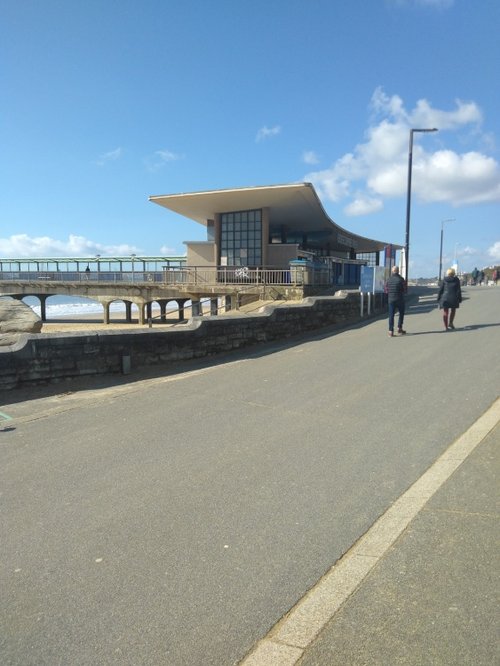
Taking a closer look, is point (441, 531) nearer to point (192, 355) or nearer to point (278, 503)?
point (278, 503)

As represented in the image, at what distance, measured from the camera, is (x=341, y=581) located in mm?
2809

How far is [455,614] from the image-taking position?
249cm

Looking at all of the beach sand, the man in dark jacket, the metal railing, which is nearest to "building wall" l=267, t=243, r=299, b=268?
the metal railing

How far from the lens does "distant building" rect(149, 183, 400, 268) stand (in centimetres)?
Result: 3319

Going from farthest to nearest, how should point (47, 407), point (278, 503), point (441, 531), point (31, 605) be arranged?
1. point (47, 407)
2. point (278, 503)
3. point (441, 531)
4. point (31, 605)

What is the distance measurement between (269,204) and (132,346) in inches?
1124

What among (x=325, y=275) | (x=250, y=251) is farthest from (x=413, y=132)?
(x=250, y=251)

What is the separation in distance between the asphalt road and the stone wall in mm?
543

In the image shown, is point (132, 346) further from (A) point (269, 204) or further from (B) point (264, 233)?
(B) point (264, 233)

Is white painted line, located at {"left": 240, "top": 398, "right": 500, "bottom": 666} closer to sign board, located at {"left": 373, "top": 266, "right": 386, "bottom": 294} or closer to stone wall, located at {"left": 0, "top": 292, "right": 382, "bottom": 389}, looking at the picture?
stone wall, located at {"left": 0, "top": 292, "right": 382, "bottom": 389}

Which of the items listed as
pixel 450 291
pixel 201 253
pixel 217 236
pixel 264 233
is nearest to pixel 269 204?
pixel 264 233

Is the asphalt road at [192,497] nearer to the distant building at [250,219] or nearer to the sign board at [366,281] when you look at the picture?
the sign board at [366,281]

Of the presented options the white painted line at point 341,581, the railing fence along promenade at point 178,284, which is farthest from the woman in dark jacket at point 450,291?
the white painted line at point 341,581

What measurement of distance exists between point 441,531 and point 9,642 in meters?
2.58
